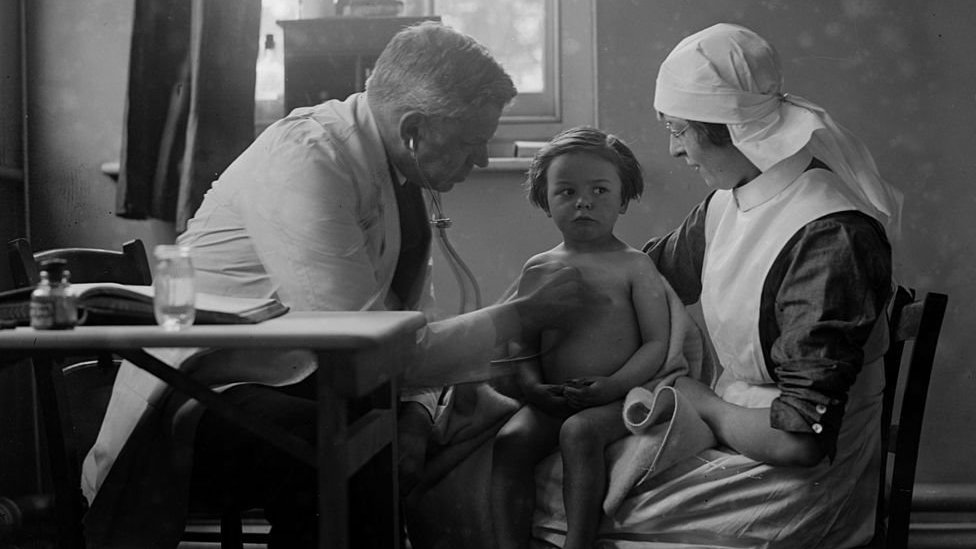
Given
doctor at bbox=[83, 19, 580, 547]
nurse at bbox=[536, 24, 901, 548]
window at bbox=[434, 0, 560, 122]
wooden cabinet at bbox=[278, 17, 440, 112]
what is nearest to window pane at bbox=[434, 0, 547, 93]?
window at bbox=[434, 0, 560, 122]

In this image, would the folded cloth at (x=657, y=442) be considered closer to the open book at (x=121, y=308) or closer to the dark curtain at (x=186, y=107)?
the open book at (x=121, y=308)

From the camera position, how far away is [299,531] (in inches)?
60.2

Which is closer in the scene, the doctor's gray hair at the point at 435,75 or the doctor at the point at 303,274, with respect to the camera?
the doctor at the point at 303,274

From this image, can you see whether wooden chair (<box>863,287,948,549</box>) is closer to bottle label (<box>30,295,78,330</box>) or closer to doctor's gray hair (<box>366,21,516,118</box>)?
doctor's gray hair (<box>366,21,516,118</box>)

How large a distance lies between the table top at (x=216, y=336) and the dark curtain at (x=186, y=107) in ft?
3.65

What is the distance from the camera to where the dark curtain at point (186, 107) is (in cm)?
226

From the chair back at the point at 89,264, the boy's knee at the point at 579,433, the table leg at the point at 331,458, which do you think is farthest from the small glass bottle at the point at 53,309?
the boy's knee at the point at 579,433

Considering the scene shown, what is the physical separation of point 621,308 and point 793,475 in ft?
1.51

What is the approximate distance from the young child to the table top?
1.76ft

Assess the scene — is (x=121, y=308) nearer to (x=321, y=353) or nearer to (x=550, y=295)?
(x=321, y=353)

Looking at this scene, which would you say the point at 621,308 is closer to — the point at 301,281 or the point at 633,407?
the point at 633,407

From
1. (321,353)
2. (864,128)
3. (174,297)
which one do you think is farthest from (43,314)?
(864,128)

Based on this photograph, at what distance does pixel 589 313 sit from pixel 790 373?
0.46 metres

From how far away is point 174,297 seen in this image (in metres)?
1.18
